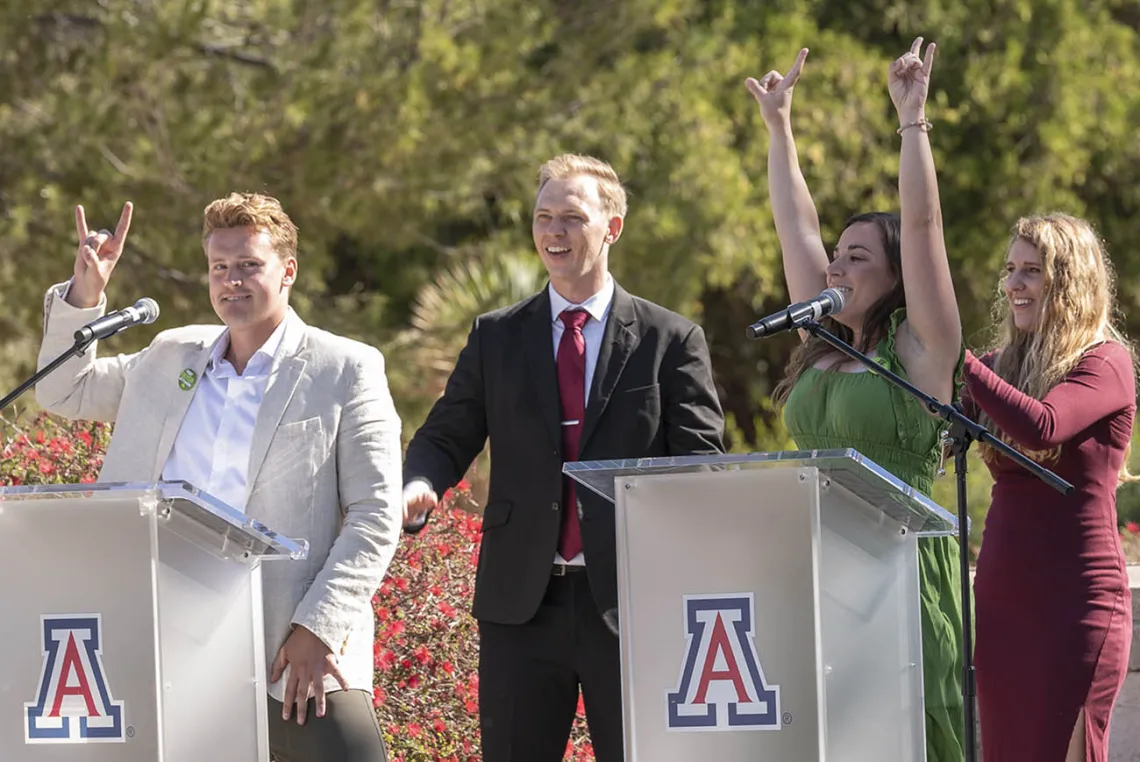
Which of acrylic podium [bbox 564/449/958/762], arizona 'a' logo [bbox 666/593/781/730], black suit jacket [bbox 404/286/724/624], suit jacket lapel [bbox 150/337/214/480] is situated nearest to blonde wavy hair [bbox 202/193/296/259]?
suit jacket lapel [bbox 150/337/214/480]

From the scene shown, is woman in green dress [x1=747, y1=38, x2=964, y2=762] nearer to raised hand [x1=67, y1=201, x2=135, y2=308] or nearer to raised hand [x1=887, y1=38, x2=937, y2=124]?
raised hand [x1=887, y1=38, x2=937, y2=124]

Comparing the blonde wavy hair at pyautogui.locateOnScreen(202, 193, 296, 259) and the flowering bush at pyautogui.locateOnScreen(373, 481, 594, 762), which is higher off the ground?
the blonde wavy hair at pyautogui.locateOnScreen(202, 193, 296, 259)

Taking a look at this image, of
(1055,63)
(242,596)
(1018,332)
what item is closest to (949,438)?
(1018,332)

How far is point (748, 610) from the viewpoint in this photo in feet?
12.2

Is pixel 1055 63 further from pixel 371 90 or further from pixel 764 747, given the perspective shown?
pixel 764 747

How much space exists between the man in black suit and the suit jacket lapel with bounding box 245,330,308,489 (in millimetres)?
384

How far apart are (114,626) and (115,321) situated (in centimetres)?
76

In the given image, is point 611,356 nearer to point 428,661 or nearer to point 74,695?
point 74,695

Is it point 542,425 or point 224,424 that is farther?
point 542,425

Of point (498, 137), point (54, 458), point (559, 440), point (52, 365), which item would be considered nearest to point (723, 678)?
point (559, 440)

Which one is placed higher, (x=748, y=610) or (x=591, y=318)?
(x=591, y=318)

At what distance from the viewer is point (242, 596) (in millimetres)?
4125

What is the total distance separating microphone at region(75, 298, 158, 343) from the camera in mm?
4211

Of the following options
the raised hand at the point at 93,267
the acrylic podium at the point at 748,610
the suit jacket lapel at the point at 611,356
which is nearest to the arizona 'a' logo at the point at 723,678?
the acrylic podium at the point at 748,610
